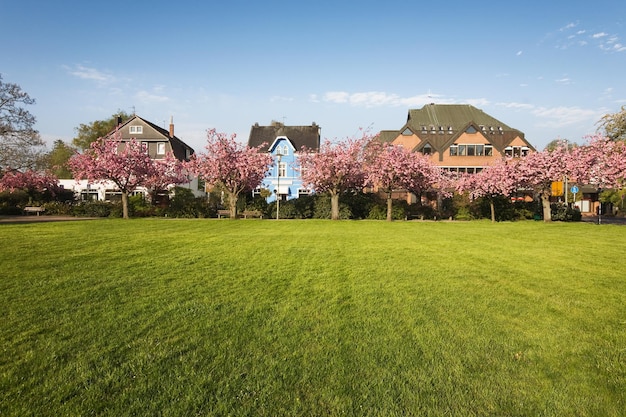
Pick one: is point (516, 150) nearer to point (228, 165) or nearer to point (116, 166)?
point (228, 165)

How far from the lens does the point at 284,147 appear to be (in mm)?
48969

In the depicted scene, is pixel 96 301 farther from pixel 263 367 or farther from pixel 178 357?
pixel 263 367

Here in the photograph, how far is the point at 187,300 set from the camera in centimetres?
654

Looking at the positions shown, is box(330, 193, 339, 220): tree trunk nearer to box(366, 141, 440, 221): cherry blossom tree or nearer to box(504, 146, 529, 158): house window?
box(366, 141, 440, 221): cherry blossom tree

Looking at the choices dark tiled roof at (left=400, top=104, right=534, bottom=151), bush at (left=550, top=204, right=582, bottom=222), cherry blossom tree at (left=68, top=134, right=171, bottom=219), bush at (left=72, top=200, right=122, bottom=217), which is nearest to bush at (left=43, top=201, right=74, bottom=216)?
bush at (left=72, top=200, right=122, bottom=217)

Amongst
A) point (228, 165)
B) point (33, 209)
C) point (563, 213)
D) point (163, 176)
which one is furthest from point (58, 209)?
point (563, 213)

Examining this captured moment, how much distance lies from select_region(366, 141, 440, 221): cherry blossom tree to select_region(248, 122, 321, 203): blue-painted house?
1503cm

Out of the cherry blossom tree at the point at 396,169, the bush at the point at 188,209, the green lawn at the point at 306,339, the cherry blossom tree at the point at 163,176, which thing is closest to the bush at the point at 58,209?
the cherry blossom tree at the point at 163,176

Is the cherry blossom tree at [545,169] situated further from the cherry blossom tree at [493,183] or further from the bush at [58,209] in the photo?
the bush at [58,209]

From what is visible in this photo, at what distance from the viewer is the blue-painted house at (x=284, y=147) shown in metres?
48.9

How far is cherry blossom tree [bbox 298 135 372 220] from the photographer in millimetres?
31969

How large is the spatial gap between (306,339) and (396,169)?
27599 mm

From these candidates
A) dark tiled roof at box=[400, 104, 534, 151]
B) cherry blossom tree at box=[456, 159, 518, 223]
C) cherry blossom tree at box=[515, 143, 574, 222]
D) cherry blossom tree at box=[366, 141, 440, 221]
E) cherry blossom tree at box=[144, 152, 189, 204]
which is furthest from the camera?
dark tiled roof at box=[400, 104, 534, 151]

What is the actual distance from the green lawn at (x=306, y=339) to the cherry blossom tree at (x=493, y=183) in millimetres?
24412
